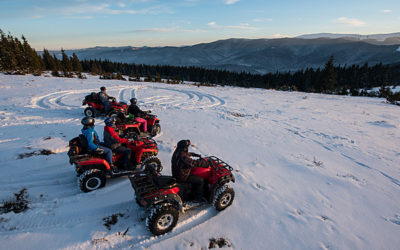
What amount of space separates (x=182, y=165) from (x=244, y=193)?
2153 millimetres

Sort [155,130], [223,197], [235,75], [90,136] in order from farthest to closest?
[235,75], [155,130], [90,136], [223,197]

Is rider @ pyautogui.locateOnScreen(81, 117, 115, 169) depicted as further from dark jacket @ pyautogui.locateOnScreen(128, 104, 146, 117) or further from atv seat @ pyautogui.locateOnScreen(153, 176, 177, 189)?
dark jacket @ pyautogui.locateOnScreen(128, 104, 146, 117)

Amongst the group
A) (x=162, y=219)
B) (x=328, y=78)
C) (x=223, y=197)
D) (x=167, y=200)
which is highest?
(x=328, y=78)

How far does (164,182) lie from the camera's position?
4.02m

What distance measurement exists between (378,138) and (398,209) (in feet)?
21.7

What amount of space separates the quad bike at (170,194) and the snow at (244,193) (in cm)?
29

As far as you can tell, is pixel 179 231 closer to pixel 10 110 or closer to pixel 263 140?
pixel 263 140

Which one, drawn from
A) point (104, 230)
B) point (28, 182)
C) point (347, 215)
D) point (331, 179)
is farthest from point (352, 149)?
point (28, 182)

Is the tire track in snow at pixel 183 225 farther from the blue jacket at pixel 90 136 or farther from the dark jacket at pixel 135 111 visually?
the dark jacket at pixel 135 111

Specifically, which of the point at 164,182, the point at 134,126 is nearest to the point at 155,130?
the point at 134,126

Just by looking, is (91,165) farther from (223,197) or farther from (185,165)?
(223,197)

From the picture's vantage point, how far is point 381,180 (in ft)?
20.3

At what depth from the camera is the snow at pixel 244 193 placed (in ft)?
12.5

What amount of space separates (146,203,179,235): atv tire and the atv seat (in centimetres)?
37
